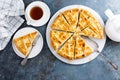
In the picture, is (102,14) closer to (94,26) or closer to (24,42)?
(94,26)

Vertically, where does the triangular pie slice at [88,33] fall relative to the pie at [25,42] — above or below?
above

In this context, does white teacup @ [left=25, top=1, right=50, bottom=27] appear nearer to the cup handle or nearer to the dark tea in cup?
the dark tea in cup

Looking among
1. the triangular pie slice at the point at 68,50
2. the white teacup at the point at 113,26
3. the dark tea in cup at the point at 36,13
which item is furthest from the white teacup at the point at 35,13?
the white teacup at the point at 113,26

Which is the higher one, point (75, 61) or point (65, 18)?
point (65, 18)

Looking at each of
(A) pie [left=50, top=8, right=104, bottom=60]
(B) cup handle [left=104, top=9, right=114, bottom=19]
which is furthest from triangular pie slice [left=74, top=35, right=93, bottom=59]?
(B) cup handle [left=104, top=9, right=114, bottom=19]

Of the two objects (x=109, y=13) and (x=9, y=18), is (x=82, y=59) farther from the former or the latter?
(x=9, y=18)

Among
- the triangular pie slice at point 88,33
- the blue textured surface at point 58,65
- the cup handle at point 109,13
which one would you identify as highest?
the cup handle at point 109,13

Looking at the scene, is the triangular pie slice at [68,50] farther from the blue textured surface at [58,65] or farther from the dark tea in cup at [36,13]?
the dark tea in cup at [36,13]

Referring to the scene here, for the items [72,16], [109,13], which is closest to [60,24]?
[72,16]

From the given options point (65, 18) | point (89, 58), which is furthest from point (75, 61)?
point (65, 18)
